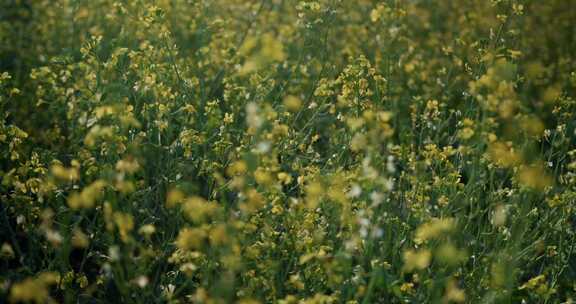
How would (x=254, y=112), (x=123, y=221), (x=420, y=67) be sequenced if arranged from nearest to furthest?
(x=123, y=221), (x=254, y=112), (x=420, y=67)

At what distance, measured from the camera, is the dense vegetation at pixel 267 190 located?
2326 millimetres

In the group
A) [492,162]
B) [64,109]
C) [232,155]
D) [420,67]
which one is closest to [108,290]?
[232,155]

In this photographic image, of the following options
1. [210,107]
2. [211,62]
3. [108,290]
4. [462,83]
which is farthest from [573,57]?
[108,290]

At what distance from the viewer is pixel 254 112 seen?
7.14 ft

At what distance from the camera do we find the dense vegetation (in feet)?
7.63

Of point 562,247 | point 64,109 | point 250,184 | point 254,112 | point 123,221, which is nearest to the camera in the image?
point 123,221

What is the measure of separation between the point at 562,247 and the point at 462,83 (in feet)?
8.42

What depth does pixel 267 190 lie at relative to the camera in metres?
2.55

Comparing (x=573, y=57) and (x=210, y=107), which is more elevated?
(x=210, y=107)

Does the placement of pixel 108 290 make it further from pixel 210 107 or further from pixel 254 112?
pixel 254 112

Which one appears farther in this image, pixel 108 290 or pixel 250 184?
pixel 108 290

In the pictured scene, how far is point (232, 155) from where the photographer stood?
3.03m

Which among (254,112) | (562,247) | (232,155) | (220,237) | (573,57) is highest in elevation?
(254,112)

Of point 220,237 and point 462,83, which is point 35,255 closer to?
point 220,237
